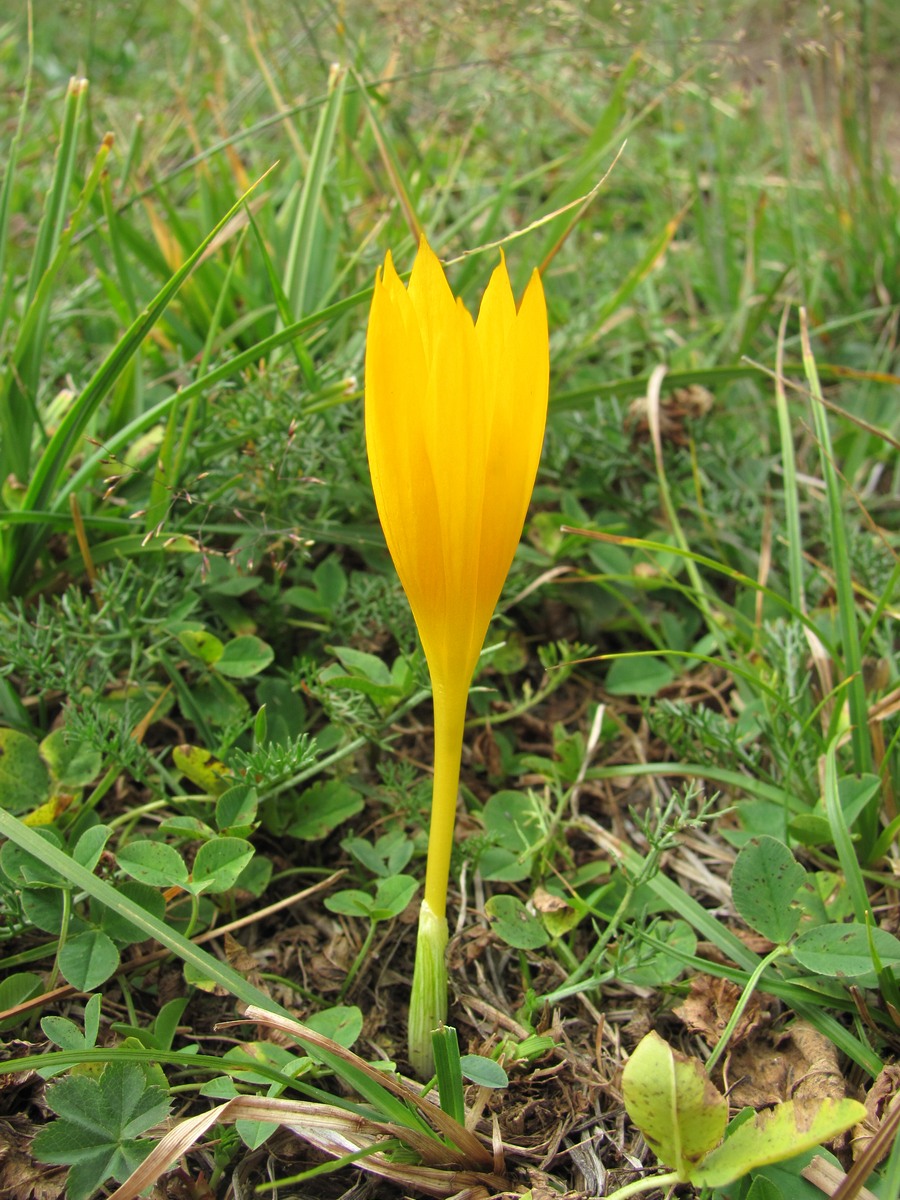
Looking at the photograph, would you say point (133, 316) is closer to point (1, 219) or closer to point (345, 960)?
point (1, 219)

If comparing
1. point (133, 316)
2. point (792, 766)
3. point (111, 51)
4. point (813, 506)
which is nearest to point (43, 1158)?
point (792, 766)

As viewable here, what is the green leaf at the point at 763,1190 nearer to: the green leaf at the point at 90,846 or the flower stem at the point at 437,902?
the flower stem at the point at 437,902

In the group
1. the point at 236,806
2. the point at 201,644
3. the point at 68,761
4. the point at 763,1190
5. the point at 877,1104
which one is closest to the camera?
the point at 763,1190

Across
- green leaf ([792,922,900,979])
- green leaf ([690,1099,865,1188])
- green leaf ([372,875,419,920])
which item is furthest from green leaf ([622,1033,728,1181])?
green leaf ([372,875,419,920])

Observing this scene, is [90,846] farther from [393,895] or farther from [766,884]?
[766,884]

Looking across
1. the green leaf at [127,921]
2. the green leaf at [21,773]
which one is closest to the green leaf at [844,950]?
the green leaf at [127,921]

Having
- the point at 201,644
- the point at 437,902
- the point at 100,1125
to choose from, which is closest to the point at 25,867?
the point at 100,1125

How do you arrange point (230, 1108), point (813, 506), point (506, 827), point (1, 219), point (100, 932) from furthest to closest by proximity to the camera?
point (813, 506), point (1, 219), point (506, 827), point (100, 932), point (230, 1108)
